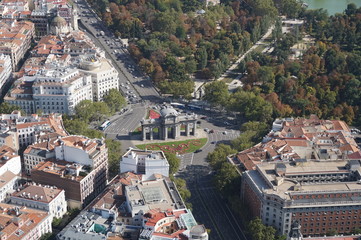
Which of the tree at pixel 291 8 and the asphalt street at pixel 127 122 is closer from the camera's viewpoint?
the asphalt street at pixel 127 122

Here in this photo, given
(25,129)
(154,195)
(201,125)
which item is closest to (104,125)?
(25,129)

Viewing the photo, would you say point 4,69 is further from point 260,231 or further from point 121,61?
point 260,231

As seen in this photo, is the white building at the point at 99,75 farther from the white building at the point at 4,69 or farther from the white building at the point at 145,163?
the white building at the point at 145,163

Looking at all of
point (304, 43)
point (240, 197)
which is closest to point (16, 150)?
point (240, 197)

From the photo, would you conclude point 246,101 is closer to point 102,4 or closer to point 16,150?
point 16,150

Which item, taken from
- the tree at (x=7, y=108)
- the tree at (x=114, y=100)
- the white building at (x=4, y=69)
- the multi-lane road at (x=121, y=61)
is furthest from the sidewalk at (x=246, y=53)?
the tree at (x=7, y=108)
